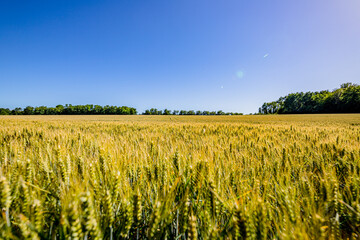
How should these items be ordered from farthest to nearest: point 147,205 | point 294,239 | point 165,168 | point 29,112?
1. point 29,112
2. point 165,168
3. point 147,205
4. point 294,239

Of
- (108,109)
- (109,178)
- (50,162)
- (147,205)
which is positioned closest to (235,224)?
(147,205)

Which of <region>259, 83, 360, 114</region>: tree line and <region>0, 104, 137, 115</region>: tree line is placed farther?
<region>0, 104, 137, 115</region>: tree line

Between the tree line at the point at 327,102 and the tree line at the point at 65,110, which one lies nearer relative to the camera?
the tree line at the point at 327,102

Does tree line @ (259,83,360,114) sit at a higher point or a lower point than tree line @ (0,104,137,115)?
higher

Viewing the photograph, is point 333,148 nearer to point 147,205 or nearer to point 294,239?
point 294,239

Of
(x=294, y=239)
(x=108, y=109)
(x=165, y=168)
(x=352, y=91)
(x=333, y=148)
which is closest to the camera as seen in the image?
(x=294, y=239)

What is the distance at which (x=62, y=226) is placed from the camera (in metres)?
0.53

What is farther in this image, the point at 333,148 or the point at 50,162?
the point at 333,148

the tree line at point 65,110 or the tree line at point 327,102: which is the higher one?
the tree line at point 327,102

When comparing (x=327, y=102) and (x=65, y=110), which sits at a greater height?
(x=327, y=102)

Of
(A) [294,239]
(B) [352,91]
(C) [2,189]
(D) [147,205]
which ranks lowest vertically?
(D) [147,205]

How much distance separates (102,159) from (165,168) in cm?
53

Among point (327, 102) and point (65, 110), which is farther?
point (65, 110)

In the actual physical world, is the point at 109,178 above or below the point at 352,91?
below
